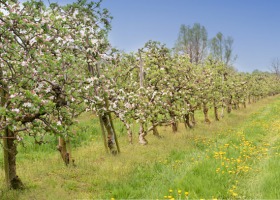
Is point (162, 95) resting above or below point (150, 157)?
above

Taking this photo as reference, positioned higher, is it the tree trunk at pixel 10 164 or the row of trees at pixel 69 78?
the row of trees at pixel 69 78

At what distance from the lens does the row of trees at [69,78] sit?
324 inches

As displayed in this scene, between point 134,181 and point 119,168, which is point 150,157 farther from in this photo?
point 134,181

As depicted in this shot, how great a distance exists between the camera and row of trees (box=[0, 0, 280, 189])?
324 inches

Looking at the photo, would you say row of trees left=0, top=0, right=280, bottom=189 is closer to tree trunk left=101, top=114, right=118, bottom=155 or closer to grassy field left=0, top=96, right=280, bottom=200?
tree trunk left=101, top=114, right=118, bottom=155

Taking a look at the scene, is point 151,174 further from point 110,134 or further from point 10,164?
point 10,164

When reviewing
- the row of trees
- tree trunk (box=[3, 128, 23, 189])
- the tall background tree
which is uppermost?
the tall background tree

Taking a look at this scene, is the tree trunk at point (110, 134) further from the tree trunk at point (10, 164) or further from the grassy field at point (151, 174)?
the tree trunk at point (10, 164)

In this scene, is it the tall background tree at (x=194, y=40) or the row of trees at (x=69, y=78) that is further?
the tall background tree at (x=194, y=40)

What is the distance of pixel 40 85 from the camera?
8.98m

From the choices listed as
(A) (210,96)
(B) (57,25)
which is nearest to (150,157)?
(B) (57,25)

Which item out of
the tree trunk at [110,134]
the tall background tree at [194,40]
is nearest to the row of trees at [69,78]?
the tree trunk at [110,134]

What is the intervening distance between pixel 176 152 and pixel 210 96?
12514mm

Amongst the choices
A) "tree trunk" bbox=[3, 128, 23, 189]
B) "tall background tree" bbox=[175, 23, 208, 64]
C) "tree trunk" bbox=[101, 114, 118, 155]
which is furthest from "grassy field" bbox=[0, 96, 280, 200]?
"tall background tree" bbox=[175, 23, 208, 64]
